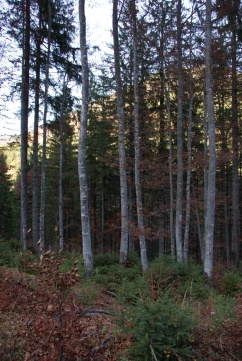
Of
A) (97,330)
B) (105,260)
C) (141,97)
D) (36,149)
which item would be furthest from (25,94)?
(97,330)

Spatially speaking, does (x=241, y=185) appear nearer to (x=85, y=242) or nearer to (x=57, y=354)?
(x=85, y=242)

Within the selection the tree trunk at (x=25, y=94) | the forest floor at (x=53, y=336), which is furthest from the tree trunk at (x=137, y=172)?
the forest floor at (x=53, y=336)

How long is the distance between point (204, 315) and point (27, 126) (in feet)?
40.7

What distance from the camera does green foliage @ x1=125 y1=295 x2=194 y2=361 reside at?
3.10 m

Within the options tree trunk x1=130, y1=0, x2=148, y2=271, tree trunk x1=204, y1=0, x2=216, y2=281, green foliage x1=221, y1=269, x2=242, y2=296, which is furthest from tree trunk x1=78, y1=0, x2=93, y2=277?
green foliage x1=221, y1=269, x2=242, y2=296

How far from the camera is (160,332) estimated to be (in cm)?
321

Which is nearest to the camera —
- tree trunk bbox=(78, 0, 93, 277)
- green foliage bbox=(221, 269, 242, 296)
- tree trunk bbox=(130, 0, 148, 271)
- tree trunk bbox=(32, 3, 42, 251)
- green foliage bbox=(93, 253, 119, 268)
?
green foliage bbox=(221, 269, 242, 296)

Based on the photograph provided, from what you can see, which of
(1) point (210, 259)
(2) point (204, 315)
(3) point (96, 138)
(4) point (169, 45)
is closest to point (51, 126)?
(3) point (96, 138)

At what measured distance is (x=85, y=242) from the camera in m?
9.39

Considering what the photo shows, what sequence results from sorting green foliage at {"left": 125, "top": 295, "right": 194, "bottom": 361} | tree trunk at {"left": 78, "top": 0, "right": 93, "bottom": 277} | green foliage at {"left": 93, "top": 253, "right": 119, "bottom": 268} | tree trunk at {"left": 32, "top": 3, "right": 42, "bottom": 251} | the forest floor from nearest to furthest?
the forest floor
green foliage at {"left": 125, "top": 295, "right": 194, "bottom": 361}
tree trunk at {"left": 78, "top": 0, "right": 93, "bottom": 277}
green foliage at {"left": 93, "top": 253, "right": 119, "bottom": 268}
tree trunk at {"left": 32, "top": 3, "right": 42, "bottom": 251}

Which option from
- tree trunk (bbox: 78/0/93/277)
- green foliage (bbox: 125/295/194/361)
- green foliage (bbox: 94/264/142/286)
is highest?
tree trunk (bbox: 78/0/93/277)

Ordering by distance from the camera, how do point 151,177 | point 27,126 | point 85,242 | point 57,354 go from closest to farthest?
1. point 57,354
2. point 85,242
3. point 27,126
4. point 151,177

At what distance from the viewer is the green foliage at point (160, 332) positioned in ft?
10.2

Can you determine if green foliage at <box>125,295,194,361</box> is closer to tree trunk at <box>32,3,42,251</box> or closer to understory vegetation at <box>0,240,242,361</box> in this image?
understory vegetation at <box>0,240,242,361</box>
